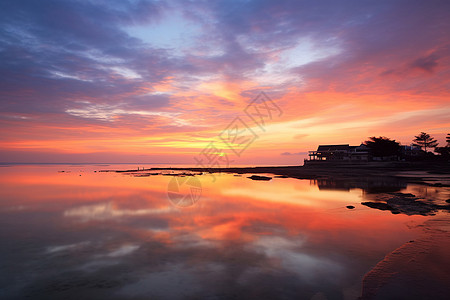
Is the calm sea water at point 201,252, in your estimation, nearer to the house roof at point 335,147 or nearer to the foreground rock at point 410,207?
the foreground rock at point 410,207

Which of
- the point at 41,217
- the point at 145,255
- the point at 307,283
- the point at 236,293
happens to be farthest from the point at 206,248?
the point at 41,217

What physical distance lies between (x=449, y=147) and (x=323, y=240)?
85.9 metres

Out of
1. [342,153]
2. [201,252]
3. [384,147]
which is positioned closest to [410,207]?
[201,252]

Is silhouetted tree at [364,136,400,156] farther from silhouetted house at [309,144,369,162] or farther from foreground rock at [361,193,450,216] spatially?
foreground rock at [361,193,450,216]

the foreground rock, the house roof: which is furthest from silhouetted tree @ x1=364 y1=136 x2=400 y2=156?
the foreground rock

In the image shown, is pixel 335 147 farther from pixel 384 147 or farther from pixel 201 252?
pixel 201 252

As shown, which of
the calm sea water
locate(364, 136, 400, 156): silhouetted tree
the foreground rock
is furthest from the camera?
locate(364, 136, 400, 156): silhouetted tree

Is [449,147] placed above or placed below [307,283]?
above

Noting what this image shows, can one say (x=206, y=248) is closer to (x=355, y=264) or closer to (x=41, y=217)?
(x=355, y=264)

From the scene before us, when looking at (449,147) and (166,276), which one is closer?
(166,276)

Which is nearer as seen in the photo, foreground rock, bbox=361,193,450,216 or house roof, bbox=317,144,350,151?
foreground rock, bbox=361,193,450,216

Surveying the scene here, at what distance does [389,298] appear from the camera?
644cm

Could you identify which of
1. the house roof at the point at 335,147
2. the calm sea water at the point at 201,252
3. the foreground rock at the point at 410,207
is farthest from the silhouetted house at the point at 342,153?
the calm sea water at the point at 201,252

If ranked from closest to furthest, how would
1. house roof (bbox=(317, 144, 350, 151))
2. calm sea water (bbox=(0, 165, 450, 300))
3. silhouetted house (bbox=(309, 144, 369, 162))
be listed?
calm sea water (bbox=(0, 165, 450, 300)) → silhouetted house (bbox=(309, 144, 369, 162)) → house roof (bbox=(317, 144, 350, 151))
